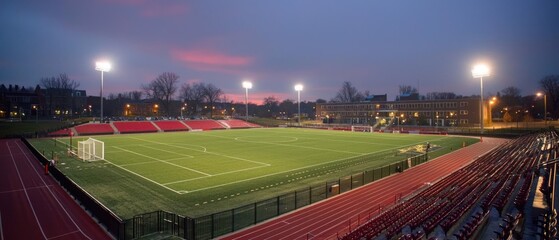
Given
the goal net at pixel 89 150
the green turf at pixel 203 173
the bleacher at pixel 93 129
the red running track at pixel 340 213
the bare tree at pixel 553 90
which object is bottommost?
the red running track at pixel 340 213

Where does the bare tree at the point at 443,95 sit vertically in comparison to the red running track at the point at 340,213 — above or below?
above

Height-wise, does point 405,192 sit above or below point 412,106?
below

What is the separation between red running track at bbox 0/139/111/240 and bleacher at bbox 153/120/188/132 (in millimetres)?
54184

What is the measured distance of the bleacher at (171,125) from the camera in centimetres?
8096

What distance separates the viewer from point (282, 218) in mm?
16078

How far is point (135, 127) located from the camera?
77.3 meters

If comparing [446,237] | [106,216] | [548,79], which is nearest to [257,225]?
[106,216]

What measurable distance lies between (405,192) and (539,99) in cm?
13224

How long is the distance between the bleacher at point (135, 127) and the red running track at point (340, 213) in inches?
2529

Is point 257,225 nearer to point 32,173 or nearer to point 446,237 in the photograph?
point 446,237

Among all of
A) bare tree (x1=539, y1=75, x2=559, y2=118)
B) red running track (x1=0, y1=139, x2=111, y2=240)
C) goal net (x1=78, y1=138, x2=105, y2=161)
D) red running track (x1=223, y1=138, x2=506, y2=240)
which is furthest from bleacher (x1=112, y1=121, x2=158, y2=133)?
bare tree (x1=539, y1=75, x2=559, y2=118)

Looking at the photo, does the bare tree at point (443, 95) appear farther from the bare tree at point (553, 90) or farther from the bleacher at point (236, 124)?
the bleacher at point (236, 124)

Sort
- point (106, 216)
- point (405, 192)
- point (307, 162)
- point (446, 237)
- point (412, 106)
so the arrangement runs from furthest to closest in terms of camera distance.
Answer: point (412, 106) < point (307, 162) < point (405, 192) < point (106, 216) < point (446, 237)

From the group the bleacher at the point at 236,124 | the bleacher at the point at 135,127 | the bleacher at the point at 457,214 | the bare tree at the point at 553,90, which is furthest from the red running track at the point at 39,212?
the bare tree at the point at 553,90
